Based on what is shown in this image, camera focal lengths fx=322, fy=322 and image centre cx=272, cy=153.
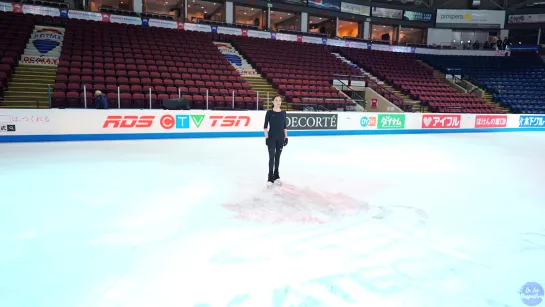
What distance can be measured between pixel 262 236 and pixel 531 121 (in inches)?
717

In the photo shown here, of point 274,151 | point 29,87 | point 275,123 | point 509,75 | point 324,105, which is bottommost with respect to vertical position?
point 274,151

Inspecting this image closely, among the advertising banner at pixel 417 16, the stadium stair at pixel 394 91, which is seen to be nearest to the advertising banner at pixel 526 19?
the advertising banner at pixel 417 16

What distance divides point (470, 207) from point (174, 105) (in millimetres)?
8170

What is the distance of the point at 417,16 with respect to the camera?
25.3 metres

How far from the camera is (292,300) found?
191 cm

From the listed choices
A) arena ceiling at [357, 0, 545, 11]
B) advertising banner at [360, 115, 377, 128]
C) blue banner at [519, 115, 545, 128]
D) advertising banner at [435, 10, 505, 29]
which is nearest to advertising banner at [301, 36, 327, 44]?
arena ceiling at [357, 0, 545, 11]

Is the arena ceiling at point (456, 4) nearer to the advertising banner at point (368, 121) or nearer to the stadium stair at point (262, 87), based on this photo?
the stadium stair at point (262, 87)

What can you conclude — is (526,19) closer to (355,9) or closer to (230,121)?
(355,9)

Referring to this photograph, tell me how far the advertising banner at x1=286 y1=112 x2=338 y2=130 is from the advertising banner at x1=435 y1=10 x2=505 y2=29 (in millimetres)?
20210

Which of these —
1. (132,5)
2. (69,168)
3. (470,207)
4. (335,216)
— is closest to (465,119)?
(470,207)

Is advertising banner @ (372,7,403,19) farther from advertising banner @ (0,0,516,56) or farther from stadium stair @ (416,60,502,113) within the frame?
stadium stair @ (416,60,502,113)

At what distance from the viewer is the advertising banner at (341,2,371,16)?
77.3ft

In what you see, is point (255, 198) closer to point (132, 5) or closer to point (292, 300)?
point (292, 300)

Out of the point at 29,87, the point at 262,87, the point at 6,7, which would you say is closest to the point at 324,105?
the point at 262,87
